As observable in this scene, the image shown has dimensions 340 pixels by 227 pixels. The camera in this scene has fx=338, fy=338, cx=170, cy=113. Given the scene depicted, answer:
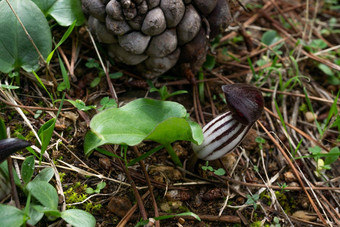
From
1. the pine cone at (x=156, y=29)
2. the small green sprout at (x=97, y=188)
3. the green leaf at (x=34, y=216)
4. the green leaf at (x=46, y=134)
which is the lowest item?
the small green sprout at (x=97, y=188)

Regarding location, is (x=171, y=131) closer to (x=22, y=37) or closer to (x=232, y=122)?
(x=232, y=122)

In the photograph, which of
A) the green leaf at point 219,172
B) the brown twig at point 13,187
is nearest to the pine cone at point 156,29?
the green leaf at point 219,172

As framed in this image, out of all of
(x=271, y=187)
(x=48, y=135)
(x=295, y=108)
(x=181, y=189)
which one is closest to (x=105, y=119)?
(x=48, y=135)

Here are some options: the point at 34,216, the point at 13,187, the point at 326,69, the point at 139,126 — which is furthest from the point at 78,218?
the point at 326,69

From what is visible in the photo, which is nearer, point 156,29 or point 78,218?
point 78,218

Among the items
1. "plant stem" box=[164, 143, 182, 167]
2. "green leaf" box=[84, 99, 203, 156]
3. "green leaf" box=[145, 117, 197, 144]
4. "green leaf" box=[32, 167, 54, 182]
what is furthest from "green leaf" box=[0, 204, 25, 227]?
"plant stem" box=[164, 143, 182, 167]

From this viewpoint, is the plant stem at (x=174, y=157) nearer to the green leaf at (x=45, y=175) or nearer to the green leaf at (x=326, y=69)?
the green leaf at (x=45, y=175)

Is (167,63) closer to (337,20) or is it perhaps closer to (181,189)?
(181,189)
